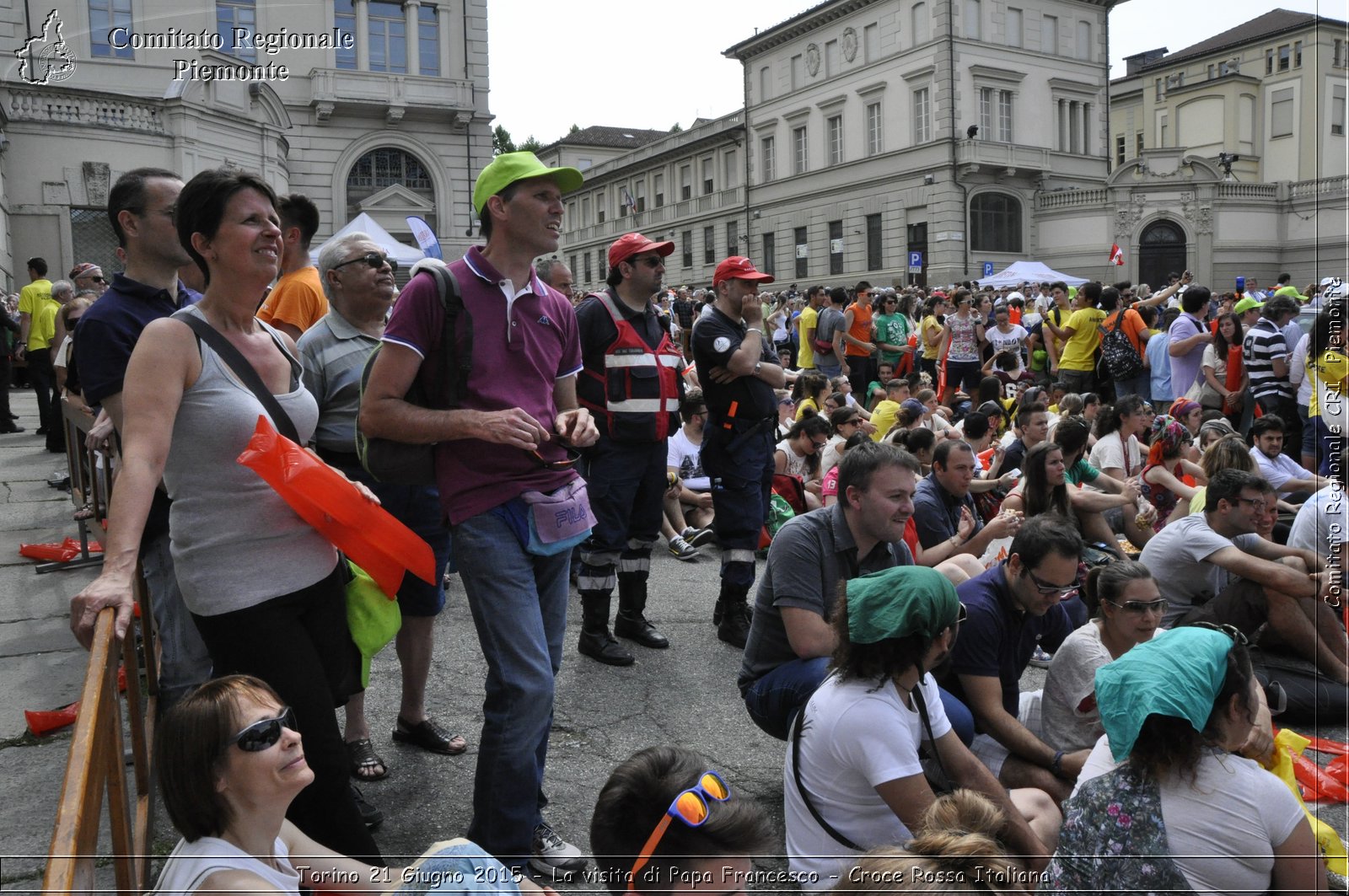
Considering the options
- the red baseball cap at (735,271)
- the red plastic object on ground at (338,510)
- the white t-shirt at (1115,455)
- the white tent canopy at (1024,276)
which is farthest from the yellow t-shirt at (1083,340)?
the white tent canopy at (1024,276)

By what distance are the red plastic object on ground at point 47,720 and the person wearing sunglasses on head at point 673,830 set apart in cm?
283

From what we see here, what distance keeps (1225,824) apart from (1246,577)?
302 cm

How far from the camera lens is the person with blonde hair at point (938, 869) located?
172 centimetres

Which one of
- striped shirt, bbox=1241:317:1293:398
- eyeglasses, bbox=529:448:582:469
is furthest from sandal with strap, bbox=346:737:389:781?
striped shirt, bbox=1241:317:1293:398

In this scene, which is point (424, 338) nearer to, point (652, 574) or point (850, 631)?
point (850, 631)

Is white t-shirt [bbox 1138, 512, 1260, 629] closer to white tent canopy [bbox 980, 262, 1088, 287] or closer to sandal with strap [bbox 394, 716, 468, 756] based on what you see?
sandal with strap [bbox 394, 716, 468, 756]

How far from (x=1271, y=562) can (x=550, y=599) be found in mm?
3967

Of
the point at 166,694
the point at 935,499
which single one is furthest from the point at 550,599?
the point at 935,499

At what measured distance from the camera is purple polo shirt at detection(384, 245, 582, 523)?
2918 mm

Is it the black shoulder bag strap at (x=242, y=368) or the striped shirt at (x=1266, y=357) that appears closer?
the black shoulder bag strap at (x=242, y=368)

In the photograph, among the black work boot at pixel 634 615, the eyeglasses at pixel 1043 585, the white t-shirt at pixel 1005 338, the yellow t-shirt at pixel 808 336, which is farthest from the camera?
the yellow t-shirt at pixel 808 336

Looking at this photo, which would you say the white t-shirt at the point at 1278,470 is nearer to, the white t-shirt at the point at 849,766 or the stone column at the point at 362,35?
the white t-shirt at the point at 849,766

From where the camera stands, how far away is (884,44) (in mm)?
45469

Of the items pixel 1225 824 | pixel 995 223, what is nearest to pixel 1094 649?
pixel 1225 824
